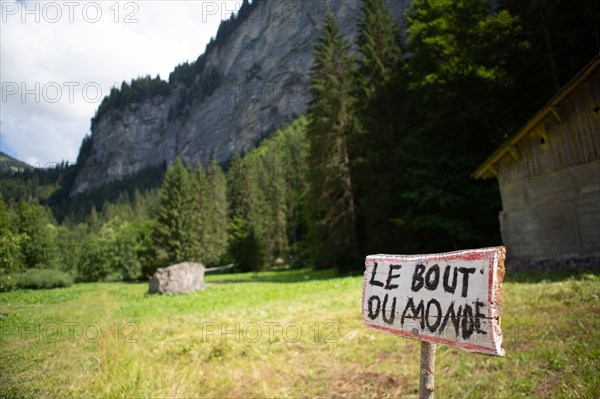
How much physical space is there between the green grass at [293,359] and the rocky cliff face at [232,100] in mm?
89475

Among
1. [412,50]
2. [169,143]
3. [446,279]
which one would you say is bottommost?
[446,279]

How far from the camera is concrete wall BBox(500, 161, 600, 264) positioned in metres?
11.9

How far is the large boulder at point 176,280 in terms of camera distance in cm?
2017

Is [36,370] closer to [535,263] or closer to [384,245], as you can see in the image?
[535,263]

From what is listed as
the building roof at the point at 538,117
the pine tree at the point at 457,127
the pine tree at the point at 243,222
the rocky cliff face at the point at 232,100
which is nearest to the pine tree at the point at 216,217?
the pine tree at the point at 243,222

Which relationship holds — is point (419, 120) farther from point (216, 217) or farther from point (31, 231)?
point (216, 217)

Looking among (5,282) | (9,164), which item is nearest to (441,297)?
(9,164)

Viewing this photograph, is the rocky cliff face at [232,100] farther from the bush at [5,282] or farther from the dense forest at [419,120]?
the bush at [5,282]

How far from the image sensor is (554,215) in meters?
13.1

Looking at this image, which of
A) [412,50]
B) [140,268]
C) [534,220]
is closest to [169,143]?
[140,268]

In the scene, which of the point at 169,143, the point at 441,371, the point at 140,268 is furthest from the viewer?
the point at 169,143

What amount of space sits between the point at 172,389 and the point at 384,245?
65.9 ft

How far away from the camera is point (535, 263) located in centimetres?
1375

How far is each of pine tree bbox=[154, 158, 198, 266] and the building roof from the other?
4397cm
